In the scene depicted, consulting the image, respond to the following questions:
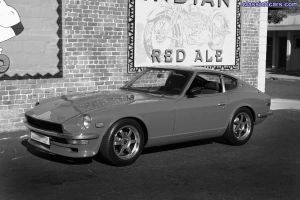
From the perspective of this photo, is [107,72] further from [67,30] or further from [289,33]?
[289,33]

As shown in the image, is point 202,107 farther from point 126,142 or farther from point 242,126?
point 126,142

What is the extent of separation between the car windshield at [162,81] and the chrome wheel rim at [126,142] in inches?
42.6

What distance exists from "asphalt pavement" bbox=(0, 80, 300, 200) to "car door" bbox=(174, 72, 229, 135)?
1.42ft

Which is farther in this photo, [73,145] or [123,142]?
[123,142]

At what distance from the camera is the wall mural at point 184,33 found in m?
11.5

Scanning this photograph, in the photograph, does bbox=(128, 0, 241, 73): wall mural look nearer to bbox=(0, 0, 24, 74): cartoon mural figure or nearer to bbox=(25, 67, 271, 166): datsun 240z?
bbox=(0, 0, 24, 74): cartoon mural figure

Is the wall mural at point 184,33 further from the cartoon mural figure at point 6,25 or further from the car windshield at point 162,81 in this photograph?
the car windshield at point 162,81

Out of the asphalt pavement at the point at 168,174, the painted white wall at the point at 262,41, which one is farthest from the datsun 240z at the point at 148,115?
the painted white wall at the point at 262,41

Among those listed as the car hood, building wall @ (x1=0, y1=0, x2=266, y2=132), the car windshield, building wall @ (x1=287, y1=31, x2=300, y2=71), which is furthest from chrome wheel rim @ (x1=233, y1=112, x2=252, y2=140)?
building wall @ (x1=287, y1=31, x2=300, y2=71)

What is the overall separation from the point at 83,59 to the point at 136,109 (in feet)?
13.3

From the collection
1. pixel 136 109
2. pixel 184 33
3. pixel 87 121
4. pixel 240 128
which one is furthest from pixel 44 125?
pixel 184 33

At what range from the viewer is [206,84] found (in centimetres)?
820

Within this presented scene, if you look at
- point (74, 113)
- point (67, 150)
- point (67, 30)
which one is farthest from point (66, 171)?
point (67, 30)

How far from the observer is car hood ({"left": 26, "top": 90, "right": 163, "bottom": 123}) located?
6566 mm
